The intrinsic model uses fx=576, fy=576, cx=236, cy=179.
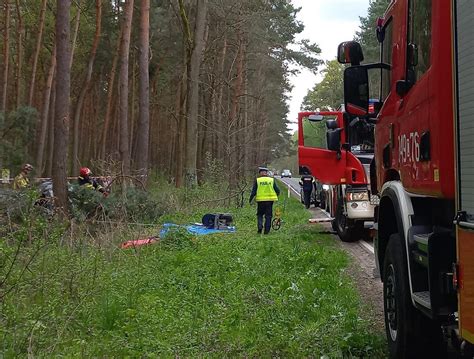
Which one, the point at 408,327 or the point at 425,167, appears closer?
the point at 425,167

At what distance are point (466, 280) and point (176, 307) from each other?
4.19 m

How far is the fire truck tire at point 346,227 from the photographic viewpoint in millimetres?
13152

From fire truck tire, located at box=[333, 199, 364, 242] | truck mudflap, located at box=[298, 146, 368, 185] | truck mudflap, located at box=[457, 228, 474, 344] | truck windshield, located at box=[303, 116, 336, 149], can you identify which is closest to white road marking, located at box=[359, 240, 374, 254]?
fire truck tire, located at box=[333, 199, 364, 242]

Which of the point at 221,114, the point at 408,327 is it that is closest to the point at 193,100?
the point at 221,114

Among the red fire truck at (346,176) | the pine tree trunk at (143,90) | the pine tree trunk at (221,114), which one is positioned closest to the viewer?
the red fire truck at (346,176)

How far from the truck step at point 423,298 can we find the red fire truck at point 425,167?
0.01 meters

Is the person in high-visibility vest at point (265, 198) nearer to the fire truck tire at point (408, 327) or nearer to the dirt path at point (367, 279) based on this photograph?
the dirt path at point (367, 279)

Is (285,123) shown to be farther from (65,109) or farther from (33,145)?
(65,109)

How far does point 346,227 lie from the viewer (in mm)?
13344

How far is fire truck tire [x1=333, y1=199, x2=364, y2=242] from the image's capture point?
1315 centimetres

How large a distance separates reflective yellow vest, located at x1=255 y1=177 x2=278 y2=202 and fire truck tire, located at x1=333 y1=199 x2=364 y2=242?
1615 millimetres

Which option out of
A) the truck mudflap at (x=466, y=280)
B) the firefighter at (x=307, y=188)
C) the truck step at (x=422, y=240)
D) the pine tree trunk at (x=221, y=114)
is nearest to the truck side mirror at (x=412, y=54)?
the truck step at (x=422, y=240)

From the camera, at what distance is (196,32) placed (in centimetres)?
2339

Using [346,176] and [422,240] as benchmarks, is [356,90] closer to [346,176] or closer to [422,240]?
[422,240]
